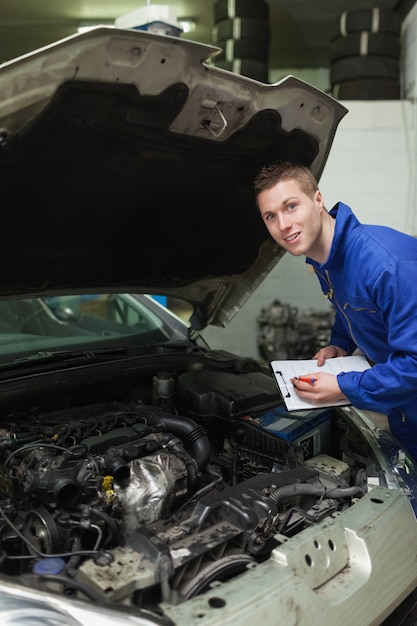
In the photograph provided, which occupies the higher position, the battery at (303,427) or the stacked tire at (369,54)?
the stacked tire at (369,54)

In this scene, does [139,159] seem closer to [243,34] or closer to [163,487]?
[163,487]

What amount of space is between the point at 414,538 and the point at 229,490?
0.59 meters

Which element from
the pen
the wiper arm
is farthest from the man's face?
the wiper arm

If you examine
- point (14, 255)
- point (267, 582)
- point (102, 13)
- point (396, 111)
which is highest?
point (102, 13)

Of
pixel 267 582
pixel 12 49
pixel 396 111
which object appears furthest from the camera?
pixel 12 49

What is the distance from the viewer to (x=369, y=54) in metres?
4.92

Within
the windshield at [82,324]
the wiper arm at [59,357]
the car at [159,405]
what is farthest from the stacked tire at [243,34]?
the wiper arm at [59,357]

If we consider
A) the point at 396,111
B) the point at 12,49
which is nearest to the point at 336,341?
the point at 396,111

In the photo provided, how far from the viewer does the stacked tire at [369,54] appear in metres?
4.90

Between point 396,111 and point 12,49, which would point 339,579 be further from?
point 12,49

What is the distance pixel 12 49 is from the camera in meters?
7.09

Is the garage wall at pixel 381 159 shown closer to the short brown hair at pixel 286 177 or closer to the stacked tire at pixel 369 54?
the stacked tire at pixel 369 54

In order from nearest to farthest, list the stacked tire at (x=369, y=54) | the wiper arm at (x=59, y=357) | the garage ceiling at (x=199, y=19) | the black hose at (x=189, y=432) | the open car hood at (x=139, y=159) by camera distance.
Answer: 1. the open car hood at (x=139, y=159)
2. the black hose at (x=189, y=432)
3. the wiper arm at (x=59, y=357)
4. the stacked tire at (x=369, y=54)
5. the garage ceiling at (x=199, y=19)

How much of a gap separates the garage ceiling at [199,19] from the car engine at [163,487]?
193 inches
